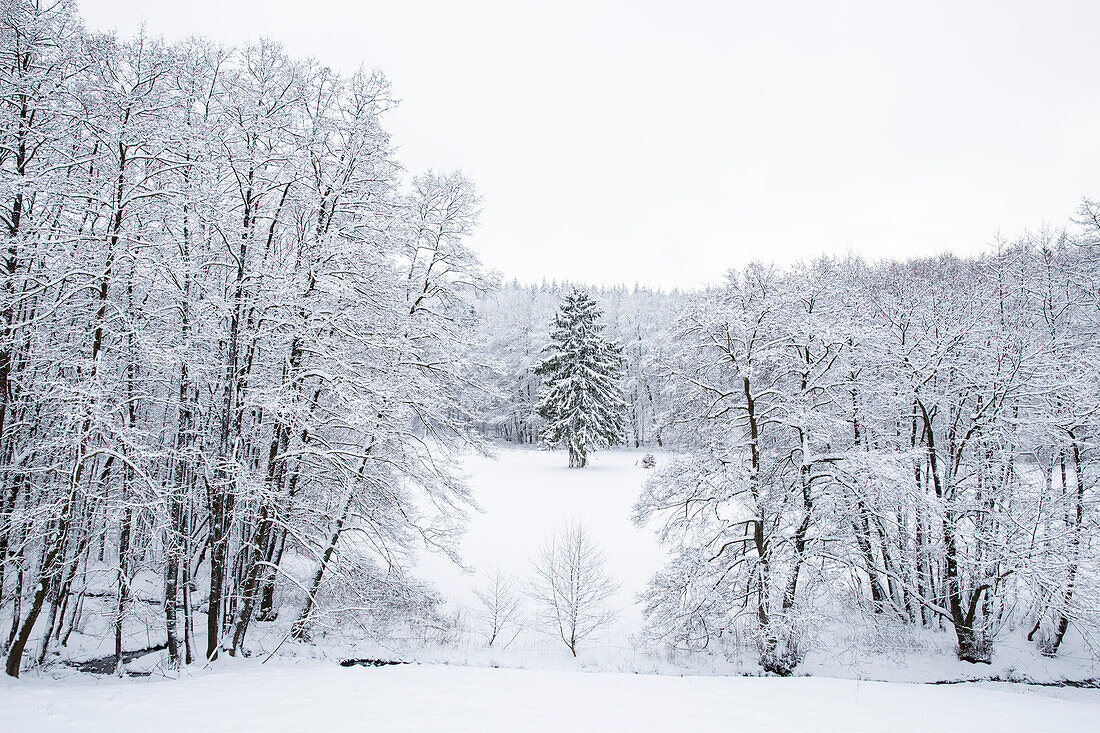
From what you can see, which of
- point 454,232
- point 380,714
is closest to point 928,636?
point 380,714

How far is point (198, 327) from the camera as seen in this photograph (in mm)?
9320

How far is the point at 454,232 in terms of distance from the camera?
12953mm

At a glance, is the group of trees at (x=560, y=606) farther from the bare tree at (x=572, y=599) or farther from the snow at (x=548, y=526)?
the snow at (x=548, y=526)

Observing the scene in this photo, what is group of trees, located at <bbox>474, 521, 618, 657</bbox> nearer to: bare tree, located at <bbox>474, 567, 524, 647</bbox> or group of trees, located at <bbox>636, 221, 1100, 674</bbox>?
bare tree, located at <bbox>474, 567, 524, 647</bbox>

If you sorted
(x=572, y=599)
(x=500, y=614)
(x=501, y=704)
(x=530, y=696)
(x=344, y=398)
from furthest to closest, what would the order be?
(x=500, y=614) < (x=572, y=599) < (x=344, y=398) < (x=530, y=696) < (x=501, y=704)

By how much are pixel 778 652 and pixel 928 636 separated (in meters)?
4.93

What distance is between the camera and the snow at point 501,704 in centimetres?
626

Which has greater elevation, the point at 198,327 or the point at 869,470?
the point at 198,327

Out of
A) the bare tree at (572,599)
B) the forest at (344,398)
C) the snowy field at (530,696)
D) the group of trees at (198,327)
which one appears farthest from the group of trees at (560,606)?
the group of trees at (198,327)

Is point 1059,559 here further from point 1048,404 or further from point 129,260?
point 129,260

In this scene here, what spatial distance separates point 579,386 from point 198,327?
2543 centimetres

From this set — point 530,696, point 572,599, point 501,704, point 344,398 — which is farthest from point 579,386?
point 501,704

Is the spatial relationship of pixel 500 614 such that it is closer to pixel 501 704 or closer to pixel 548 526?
pixel 548 526

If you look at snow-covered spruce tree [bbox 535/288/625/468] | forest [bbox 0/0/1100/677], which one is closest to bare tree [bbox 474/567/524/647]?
forest [bbox 0/0/1100/677]
